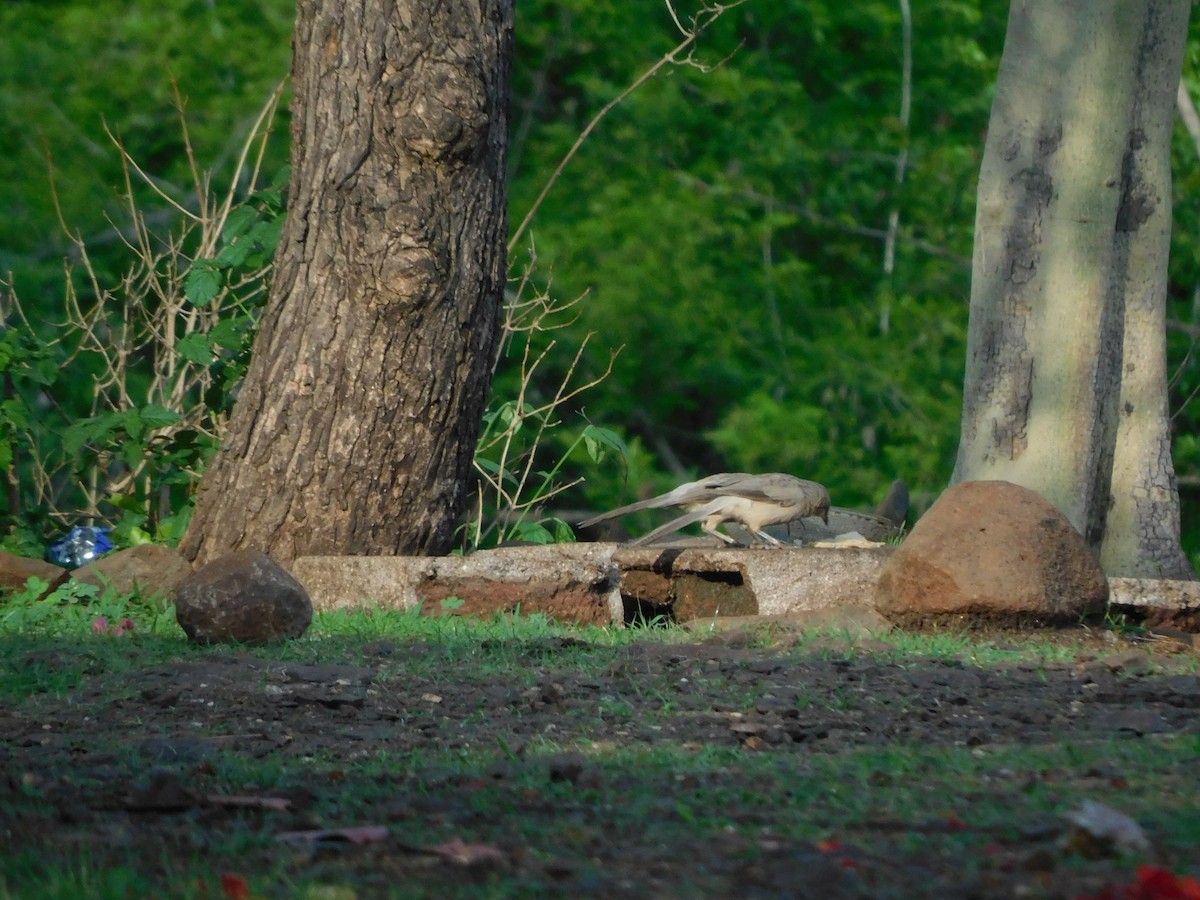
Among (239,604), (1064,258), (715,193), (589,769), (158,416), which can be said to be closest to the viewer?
(589,769)

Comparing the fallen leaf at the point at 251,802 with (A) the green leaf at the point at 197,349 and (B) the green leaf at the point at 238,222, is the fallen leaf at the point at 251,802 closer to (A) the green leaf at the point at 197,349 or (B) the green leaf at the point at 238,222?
(A) the green leaf at the point at 197,349

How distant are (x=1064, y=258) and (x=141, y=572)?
4.02 metres

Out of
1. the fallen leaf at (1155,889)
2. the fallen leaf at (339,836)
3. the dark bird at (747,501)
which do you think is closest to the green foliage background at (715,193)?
the dark bird at (747,501)

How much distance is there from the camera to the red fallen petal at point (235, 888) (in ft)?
7.33

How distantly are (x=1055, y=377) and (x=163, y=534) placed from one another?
3.98m

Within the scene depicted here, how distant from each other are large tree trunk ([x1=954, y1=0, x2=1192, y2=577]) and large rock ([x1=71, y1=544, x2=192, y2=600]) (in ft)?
10.9

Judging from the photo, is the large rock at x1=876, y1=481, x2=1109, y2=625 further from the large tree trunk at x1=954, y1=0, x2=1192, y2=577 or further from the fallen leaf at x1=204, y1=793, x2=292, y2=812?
the fallen leaf at x1=204, y1=793, x2=292, y2=812

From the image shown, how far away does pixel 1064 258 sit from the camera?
651 cm

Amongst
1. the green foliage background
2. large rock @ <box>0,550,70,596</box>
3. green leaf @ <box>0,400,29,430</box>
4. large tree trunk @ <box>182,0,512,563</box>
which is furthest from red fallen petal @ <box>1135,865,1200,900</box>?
the green foliage background

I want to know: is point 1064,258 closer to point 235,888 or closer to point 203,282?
point 203,282

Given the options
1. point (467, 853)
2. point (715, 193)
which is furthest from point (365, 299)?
point (715, 193)

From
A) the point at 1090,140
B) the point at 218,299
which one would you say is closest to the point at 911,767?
the point at 1090,140

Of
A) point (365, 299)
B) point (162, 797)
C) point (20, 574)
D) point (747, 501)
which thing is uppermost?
point (365, 299)

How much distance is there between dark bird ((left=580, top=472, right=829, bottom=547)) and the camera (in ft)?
21.8
